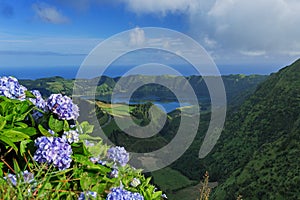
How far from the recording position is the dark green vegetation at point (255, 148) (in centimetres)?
6091

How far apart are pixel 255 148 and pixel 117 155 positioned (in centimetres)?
8194

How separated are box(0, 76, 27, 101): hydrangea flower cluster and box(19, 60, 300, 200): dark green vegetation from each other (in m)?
49.4

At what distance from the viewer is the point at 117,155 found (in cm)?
377

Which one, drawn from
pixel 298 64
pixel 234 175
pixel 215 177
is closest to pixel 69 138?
pixel 234 175

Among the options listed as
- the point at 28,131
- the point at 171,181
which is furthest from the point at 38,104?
the point at 171,181

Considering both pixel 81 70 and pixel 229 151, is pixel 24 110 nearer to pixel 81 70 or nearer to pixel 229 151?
pixel 81 70

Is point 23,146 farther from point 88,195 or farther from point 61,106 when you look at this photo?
point 88,195

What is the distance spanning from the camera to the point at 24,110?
10.9ft

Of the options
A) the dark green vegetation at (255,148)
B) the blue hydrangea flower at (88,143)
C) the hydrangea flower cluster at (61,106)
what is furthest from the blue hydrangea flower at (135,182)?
the dark green vegetation at (255,148)

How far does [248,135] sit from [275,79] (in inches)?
990

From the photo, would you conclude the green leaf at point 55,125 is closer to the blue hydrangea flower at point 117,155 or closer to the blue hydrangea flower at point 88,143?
the blue hydrangea flower at point 88,143

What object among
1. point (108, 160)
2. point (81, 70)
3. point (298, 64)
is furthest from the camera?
point (298, 64)

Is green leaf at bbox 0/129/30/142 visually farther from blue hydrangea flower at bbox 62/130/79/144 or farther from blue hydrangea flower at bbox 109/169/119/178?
blue hydrangea flower at bbox 109/169/119/178

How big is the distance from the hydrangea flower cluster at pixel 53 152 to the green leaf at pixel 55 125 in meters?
0.31
